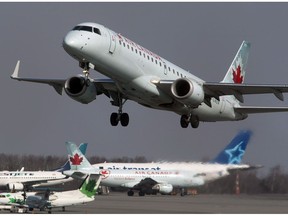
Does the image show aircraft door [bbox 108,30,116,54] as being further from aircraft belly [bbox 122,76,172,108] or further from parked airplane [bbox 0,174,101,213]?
parked airplane [bbox 0,174,101,213]

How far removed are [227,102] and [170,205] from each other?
2985 cm

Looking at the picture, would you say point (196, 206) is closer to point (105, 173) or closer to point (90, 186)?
point (90, 186)

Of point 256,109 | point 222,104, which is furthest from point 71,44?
point 256,109

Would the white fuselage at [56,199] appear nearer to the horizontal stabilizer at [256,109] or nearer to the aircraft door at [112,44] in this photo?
the horizontal stabilizer at [256,109]

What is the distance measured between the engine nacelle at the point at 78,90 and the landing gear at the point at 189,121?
5.88 meters

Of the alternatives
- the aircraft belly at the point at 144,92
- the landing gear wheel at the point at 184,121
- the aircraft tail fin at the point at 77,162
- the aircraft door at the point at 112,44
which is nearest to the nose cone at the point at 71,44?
the aircraft door at the point at 112,44

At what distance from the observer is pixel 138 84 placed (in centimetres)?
4169

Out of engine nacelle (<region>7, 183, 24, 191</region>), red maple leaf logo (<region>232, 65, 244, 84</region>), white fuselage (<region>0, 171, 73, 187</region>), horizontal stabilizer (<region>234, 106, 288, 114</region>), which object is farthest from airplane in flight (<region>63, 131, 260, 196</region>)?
horizontal stabilizer (<region>234, 106, 288, 114</region>)

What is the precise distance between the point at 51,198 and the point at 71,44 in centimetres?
3440

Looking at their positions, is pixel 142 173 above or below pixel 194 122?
above

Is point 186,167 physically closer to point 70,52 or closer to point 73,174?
point 73,174

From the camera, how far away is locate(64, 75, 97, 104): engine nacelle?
43500 mm

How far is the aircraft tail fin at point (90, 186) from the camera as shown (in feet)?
239

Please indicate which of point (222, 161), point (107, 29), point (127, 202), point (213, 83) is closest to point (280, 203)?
point (222, 161)
